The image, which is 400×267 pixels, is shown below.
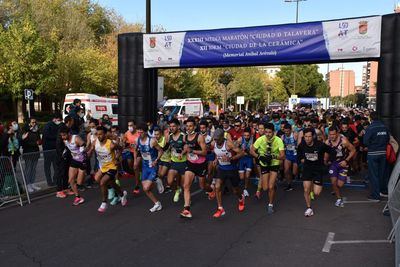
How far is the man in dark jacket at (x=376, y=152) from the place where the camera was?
856 cm

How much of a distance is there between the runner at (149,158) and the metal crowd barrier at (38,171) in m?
2.61

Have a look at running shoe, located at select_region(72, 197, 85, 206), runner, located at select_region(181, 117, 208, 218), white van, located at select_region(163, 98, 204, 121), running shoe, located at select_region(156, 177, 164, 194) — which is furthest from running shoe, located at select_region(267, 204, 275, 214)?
white van, located at select_region(163, 98, 204, 121)

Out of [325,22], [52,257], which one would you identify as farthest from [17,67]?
[52,257]

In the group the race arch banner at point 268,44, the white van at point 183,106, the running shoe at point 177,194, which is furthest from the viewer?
the white van at point 183,106

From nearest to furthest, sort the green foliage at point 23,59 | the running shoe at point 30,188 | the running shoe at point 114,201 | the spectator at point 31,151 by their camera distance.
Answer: the running shoe at point 114,201, the spectator at point 31,151, the running shoe at point 30,188, the green foliage at point 23,59

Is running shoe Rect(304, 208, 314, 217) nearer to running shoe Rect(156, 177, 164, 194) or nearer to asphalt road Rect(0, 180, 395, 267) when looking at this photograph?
asphalt road Rect(0, 180, 395, 267)

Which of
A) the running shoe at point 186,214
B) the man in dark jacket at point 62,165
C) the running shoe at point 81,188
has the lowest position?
the running shoe at point 81,188

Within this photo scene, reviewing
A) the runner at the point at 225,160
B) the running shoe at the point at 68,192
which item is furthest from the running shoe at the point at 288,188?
the running shoe at the point at 68,192

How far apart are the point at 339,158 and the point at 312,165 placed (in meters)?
0.98

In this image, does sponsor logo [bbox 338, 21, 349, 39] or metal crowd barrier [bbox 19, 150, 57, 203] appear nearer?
metal crowd barrier [bbox 19, 150, 57, 203]

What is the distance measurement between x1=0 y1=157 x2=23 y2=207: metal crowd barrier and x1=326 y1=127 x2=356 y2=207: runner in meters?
6.33

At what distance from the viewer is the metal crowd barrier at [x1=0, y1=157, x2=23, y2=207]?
8273 mm

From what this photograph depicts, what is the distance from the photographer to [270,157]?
7840mm

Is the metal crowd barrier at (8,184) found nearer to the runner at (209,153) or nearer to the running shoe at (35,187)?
the running shoe at (35,187)
